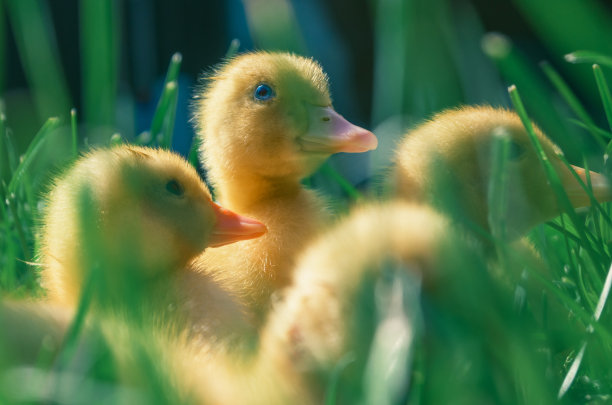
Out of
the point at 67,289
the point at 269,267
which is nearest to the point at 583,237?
the point at 269,267

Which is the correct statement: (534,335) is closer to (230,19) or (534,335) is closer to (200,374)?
(200,374)

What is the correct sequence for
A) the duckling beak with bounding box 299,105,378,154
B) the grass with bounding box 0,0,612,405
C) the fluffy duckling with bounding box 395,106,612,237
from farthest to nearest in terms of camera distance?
the duckling beak with bounding box 299,105,378,154, the fluffy duckling with bounding box 395,106,612,237, the grass with bounding box 0,0,612,405

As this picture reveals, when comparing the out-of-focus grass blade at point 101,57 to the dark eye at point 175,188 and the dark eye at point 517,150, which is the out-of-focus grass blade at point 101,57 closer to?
the dark eye at point 175,188

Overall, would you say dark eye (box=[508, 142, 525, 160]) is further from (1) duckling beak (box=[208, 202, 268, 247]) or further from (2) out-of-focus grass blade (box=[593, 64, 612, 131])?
(1) duckling beak (box=[208, 202, 268, 247])

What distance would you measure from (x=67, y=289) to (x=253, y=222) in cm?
33

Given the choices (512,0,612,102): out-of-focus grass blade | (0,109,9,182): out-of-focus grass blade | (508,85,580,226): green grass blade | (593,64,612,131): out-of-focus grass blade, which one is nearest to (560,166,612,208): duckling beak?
(593,64,612,131): out-of-focus grass blade

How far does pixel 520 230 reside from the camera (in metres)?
1.31

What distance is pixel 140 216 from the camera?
4.11 feet

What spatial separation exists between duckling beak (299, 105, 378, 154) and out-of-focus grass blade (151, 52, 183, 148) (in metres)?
0.35

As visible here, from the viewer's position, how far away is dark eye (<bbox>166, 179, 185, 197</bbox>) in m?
1.32

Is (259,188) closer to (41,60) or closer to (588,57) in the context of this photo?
(41,60)

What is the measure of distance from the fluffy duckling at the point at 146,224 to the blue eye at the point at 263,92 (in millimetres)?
256

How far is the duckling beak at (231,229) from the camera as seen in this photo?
134 cm

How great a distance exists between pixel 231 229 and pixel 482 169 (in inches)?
17.2
